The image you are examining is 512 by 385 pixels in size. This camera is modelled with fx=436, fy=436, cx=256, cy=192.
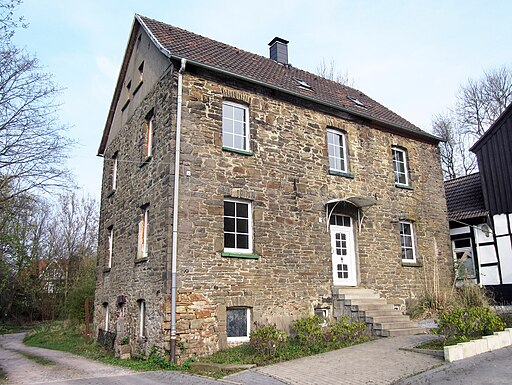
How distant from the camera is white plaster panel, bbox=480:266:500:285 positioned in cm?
1608

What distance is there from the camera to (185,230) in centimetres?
1057

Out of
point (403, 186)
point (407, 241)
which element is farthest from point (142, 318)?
point (403, 186)

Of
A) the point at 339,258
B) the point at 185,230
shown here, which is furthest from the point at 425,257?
the point at 185,230

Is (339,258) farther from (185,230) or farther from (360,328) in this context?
(185,230)

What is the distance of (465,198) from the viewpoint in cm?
1819

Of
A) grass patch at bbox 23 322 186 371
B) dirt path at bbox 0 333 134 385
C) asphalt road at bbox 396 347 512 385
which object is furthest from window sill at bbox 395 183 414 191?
dirt path at bbox 0 333 134 385

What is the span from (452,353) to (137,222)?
Result: 8.90 m

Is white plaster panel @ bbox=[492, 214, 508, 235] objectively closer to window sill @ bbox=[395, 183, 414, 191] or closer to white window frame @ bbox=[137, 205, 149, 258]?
window sill @ bbox=[395, 183, 414, 191]

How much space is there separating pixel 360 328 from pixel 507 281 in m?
7.94

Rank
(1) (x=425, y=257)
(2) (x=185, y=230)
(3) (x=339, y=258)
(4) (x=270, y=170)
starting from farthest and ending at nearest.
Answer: (1) (x=425, y=257) < (3) (x=339, y=258) < (4) (x=270, y=170) < (2) (x=185, y=230)

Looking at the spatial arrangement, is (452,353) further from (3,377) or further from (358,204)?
(3,377)

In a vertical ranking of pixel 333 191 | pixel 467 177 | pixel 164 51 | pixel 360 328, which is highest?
A: pixel 164 51

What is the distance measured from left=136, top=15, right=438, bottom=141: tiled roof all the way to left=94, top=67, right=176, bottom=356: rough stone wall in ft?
4.48

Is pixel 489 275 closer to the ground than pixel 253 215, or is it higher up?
closer to the ground
